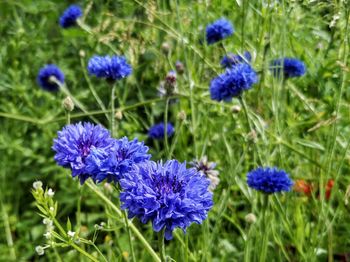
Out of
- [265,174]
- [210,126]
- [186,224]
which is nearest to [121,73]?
[210,126]

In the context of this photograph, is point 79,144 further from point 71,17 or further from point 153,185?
point 71,17

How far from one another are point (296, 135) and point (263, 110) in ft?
0.39

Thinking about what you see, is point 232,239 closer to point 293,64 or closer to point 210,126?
point 210,126

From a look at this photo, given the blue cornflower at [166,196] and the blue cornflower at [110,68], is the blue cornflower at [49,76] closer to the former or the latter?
the blue cornflower at [110,68]

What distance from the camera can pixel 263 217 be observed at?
4.35ft

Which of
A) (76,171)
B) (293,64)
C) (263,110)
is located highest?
(293,64)

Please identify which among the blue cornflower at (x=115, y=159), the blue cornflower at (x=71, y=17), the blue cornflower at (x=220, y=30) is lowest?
the blue cornflower at (x=115, y=159)

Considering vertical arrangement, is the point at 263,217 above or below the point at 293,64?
below

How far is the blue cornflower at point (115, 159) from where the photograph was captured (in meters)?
0.91

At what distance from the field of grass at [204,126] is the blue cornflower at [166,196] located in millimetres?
60

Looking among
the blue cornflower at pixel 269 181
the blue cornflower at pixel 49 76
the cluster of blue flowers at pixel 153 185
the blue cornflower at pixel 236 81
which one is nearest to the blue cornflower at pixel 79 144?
the cluster of blue flowers at pixel 153 185

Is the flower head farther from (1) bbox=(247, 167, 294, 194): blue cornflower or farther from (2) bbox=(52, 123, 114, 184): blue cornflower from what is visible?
(2) bbox=(52, 123, 114, 184): blue cornflower

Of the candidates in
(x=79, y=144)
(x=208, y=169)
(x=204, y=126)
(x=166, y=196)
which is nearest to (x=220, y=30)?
(x=204, y=126)

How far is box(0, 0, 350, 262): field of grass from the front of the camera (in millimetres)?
1349
